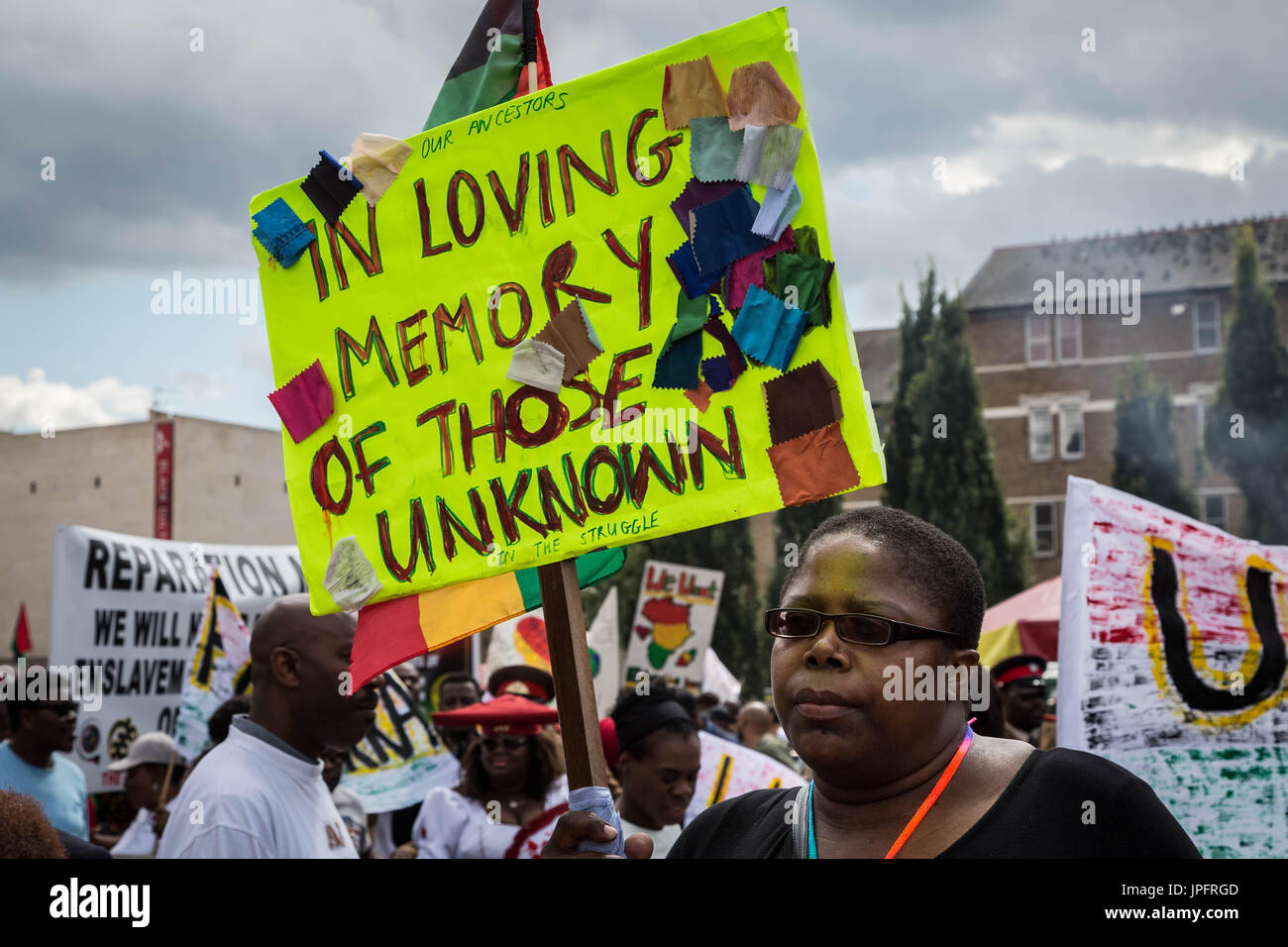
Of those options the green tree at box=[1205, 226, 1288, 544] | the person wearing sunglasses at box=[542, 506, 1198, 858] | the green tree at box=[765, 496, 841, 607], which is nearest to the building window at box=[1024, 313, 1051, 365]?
the green tree at box=[1205, 226, 1288, 544]

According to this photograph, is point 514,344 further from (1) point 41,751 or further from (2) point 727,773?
(1) point 41,751

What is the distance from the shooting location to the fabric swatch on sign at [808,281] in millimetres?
2457

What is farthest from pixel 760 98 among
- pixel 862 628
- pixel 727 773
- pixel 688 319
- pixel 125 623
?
pixel 125 623

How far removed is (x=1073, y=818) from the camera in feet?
6.12

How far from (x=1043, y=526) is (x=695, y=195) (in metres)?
37.7

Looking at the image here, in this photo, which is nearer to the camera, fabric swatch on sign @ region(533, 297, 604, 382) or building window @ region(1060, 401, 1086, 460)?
fabric swatch on sign @ region(533, 297, 604, 382)

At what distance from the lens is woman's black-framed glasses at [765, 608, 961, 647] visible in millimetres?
2016

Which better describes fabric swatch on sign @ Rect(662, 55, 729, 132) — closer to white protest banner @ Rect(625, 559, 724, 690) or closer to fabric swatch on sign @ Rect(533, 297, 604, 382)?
fabric swatch on sign @ Rect(533, 297, 604, 382)

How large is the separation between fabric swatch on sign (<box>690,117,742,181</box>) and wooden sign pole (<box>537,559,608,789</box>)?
0.90 meters

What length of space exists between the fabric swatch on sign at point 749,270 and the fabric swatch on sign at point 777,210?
0.02 metres

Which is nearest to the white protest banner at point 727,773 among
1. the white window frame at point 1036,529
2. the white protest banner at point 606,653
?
the white protest banner at point 606,653

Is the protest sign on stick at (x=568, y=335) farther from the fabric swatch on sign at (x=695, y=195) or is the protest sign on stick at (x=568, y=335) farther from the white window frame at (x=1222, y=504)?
the white window frame at (x=1222, y=504)
